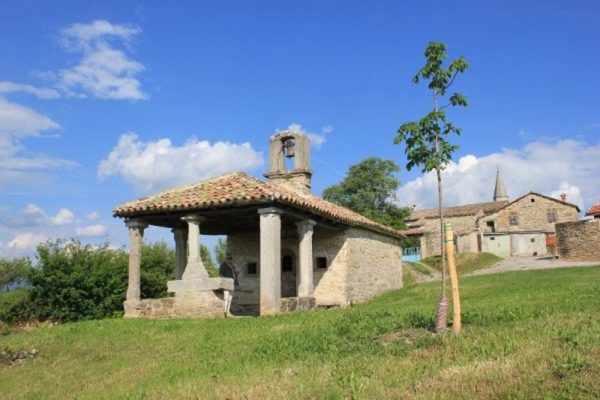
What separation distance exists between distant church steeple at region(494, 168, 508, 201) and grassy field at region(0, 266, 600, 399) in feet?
183

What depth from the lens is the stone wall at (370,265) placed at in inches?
729

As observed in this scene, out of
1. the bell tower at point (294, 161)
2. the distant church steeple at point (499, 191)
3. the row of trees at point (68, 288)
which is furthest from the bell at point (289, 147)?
the distant church steeple at point (499, 191)

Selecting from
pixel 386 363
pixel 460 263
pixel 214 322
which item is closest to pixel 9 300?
pixel 214 322

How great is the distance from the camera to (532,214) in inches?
1818

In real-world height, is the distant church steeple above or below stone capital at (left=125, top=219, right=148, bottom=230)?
above

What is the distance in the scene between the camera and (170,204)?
47.1ft

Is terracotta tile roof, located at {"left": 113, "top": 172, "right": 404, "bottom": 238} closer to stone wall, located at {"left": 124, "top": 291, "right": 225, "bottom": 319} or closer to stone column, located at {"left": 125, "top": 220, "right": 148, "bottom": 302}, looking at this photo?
stone column, located at {"left": 125, "top": 220, "right": 148, "bottom": 302}

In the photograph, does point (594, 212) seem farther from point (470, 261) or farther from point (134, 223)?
point (134, 223)

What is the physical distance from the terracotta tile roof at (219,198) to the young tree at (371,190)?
26845 millimetres

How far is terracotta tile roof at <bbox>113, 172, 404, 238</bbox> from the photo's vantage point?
13.5m

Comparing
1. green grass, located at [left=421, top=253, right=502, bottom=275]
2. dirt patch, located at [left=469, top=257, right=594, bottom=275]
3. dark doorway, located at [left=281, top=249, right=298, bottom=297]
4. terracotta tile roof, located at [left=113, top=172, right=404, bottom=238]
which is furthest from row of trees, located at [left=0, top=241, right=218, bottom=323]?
green grass, located at [left=421, top=253, right=502, bottom=275]

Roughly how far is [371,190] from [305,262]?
29183mm

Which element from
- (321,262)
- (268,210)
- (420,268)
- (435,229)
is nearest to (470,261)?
(420,268)

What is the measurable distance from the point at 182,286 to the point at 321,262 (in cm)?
600
